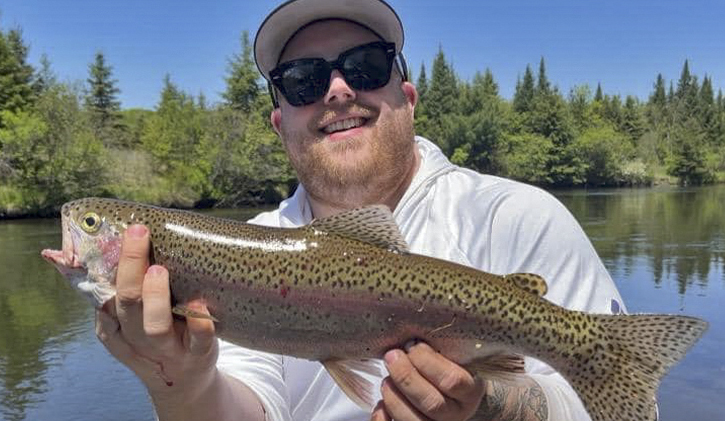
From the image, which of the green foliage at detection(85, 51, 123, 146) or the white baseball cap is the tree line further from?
the white baseball cap

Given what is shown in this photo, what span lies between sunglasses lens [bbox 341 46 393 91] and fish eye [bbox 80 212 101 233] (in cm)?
168

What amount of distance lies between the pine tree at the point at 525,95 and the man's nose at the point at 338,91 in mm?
99069

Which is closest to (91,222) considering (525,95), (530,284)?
(530,284)

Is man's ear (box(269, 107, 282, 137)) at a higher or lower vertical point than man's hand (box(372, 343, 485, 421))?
higher

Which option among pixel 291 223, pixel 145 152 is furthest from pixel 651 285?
pixel 145 152

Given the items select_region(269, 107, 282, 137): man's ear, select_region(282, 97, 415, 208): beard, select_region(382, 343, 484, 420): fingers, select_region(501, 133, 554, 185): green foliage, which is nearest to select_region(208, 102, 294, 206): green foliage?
select_region(501, 133, 554, 185): green foliage

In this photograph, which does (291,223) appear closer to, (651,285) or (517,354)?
(517,354)

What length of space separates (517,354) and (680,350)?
66 cm

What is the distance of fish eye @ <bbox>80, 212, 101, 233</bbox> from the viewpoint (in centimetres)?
324

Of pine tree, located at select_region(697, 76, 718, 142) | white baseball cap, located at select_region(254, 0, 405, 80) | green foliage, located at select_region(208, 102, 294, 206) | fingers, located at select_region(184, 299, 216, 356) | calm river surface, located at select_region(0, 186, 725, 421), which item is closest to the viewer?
fingers, located at select_region(184, 299, 216, 356)

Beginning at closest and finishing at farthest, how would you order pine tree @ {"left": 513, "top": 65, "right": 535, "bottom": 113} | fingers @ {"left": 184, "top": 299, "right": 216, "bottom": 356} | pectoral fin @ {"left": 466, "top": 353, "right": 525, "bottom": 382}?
1. pectoral fin @ {"left": 466, "top": 353, "right": 525, "bottom": 382}
2. fingers @ {"left": 184, "top": 299, "right": 216, "bottom": 356}
3. pine tree @ {"left": 513, "top": 65, "right": 535, "bottom": 113}

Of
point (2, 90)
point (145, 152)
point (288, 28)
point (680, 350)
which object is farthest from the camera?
point (145, 152)

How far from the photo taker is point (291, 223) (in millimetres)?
4422

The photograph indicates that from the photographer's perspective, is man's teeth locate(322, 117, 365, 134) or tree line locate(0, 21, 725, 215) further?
tree line locate(0, 21, 725, 215)
